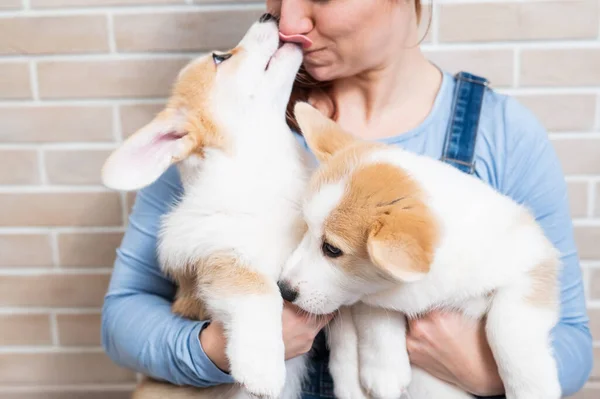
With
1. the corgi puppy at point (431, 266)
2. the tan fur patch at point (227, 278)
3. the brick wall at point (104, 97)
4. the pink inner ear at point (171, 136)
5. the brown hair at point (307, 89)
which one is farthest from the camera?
the brick wall at point (104, 97)

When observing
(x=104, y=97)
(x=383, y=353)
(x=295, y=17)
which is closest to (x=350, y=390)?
(x=383, y=353)

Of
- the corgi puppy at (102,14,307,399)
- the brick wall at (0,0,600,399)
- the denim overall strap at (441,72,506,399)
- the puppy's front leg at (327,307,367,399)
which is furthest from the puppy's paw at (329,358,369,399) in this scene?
the brick wall at (0,0,600,399)

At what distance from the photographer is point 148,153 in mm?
1180

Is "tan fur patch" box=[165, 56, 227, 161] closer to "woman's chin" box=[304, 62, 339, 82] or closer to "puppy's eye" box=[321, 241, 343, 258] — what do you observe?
"woman's chin" box=[304, 62, 339, 82]

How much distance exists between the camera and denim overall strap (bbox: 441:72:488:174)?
131cm

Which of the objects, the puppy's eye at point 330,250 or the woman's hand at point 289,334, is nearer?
the puppy's eye at point 330,250

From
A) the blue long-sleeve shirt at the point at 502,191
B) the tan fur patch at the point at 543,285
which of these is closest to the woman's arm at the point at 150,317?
the blue long-sleeve shirt at the point at 502,191

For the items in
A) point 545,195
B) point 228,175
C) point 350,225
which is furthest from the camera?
point 545,195

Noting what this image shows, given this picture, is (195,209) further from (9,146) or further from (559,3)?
(559,3)

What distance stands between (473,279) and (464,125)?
417 mm

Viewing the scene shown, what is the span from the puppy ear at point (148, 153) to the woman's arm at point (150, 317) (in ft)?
0.71

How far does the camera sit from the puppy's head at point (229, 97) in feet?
4.09

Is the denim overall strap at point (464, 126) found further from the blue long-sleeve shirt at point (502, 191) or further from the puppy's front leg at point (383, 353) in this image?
the puppy's front leg at point (383, 353)

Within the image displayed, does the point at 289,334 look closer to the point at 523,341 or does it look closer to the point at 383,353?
the point at 383,353
